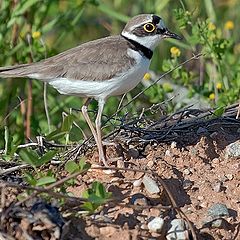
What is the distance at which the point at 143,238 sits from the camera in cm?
470

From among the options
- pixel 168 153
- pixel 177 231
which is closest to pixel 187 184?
pixel 168 153

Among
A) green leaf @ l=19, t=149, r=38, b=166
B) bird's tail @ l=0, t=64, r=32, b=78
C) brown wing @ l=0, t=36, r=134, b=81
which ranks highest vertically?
brown wing @ l=0, t=36, r=134, b=81

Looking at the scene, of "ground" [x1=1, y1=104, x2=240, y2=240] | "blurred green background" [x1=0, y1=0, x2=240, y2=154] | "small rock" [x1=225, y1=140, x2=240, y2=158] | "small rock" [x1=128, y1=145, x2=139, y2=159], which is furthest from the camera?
"blurred green background" [x1=0, y1=0, x2=240, y2=154]

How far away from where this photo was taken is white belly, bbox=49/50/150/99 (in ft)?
18.4

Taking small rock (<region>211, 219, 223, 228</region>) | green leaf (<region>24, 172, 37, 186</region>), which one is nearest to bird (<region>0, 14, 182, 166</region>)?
green leaf (<region>24, 172, 37, 186</region>)

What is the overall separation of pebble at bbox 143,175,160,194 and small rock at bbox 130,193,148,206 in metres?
0.06

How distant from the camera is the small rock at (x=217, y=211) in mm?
5004

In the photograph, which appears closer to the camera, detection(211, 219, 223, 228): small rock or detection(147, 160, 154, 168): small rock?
detection(211, 219, 223, 228): small rock

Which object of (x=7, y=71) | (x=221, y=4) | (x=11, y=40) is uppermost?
(x=7, y=71)

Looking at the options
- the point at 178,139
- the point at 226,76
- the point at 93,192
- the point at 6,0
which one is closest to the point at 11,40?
the point at 6,0

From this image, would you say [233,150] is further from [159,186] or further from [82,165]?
[82,165]

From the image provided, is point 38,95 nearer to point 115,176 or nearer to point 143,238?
point 115,176

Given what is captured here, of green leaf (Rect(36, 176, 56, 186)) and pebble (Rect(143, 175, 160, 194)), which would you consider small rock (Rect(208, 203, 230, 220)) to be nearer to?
pebble (Rect(143, 175, 160, 194))

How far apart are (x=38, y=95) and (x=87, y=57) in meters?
2.36
